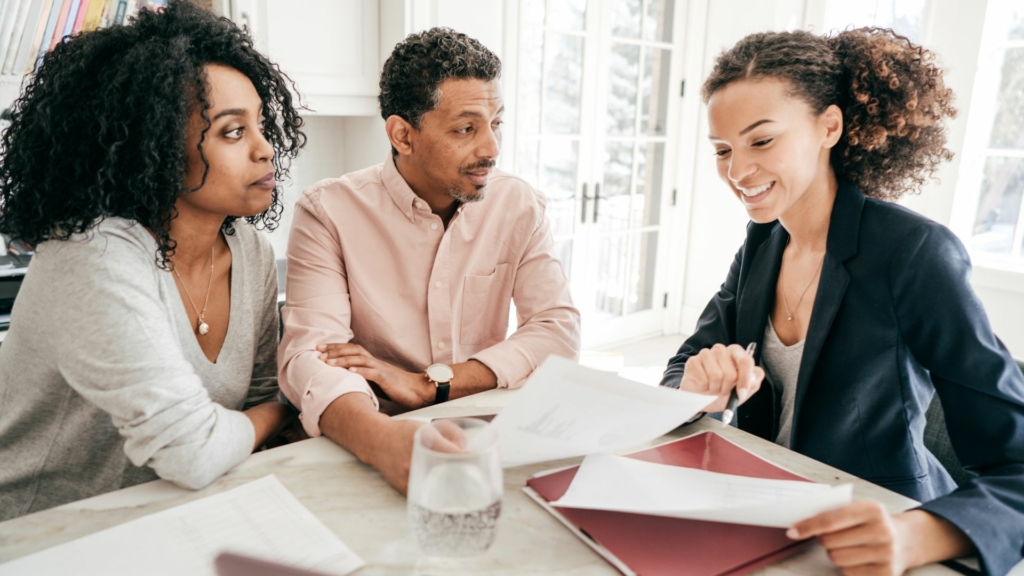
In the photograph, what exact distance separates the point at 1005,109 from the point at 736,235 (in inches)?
55.7

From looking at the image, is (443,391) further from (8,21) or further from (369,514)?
(8,21)

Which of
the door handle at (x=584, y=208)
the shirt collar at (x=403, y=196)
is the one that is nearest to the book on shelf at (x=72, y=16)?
the shirt collar at (x=403, y=196)

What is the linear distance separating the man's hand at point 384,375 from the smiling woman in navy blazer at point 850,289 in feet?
1.56

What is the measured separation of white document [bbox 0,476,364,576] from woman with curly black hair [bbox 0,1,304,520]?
9cm

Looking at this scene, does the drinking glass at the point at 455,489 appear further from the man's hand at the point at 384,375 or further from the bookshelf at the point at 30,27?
the bookshelf at the point at 30,27

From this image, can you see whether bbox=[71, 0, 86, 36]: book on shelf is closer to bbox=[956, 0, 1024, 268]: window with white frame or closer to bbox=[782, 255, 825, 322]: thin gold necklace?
bbox=[782, 255, 825, 322]: thin gold necklace

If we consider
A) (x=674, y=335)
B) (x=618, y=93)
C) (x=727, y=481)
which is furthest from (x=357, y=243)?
(x=674, y=335)

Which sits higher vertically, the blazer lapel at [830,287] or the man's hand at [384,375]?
the blazer lapel at [830,287]

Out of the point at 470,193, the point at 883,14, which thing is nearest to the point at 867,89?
the point at 470,193

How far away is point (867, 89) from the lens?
124 cm

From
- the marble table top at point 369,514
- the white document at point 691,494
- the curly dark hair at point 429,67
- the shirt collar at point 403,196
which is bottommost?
the marble table top at point 369,514

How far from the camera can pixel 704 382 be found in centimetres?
108

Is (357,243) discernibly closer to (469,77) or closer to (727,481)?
(469,77)

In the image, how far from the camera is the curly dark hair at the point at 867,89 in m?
1.23
